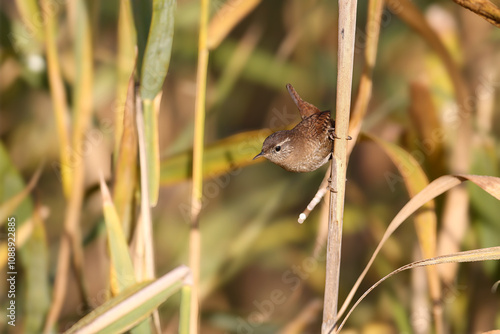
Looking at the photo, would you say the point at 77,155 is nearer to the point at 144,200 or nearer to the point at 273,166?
the point at 144,200

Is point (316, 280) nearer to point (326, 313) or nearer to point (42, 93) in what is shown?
point (326, 313)
